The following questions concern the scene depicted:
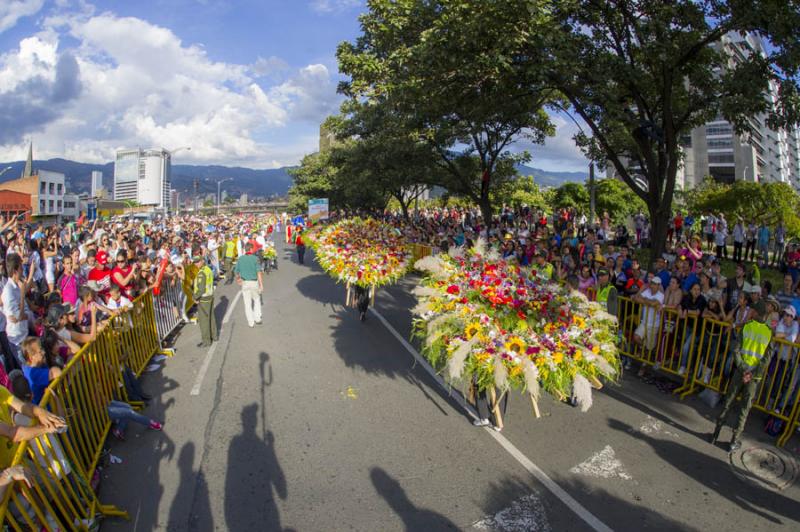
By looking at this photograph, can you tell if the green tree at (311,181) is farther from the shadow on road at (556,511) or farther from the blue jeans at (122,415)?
the shadow on road at (556,511)

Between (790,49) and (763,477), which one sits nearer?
(763,477)

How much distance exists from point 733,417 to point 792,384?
804 millimetres

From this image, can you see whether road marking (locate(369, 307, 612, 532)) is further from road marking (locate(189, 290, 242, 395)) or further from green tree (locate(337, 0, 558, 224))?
green tree (locate(337, 0, 558, 224))

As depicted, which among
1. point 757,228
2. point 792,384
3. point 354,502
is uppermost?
point 757,228

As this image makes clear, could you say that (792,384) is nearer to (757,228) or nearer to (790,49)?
(790,49)

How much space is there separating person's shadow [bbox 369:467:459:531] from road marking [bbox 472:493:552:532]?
0.31 meters

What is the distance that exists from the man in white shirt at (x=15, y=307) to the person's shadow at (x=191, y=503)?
13.4 feet

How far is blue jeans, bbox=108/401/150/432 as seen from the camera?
5898mm

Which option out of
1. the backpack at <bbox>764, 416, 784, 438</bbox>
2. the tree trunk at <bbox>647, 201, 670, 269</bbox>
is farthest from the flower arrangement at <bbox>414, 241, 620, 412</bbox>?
the tree trunk at <bbox>647, 201, 670, 269</bbox>

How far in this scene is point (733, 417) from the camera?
660 cm

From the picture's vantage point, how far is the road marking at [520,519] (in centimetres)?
429

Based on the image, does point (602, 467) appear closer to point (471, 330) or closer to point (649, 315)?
point (471, 330)

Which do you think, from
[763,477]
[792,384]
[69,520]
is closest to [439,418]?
[763,477]

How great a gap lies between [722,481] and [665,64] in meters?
8.95
